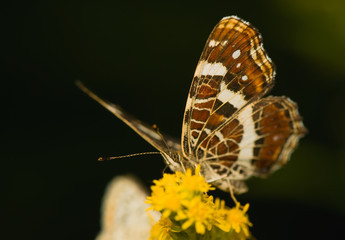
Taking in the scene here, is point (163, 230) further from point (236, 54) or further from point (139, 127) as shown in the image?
point (236, 54)

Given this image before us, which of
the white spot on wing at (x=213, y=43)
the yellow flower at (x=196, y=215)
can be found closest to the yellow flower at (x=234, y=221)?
the yellow flower at (x=196, y=215)

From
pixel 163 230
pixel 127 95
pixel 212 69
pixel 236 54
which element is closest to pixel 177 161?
pixel 163 230

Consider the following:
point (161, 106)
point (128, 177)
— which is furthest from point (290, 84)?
point (128, 177)

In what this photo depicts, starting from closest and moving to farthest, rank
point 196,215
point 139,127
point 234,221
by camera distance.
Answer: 1. point 196,215
2. point 234,221
3. point 139,127

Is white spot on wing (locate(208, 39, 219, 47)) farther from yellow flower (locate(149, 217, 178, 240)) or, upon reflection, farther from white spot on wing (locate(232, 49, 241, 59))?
yellow flower (locate(149, 217, 178, 240))

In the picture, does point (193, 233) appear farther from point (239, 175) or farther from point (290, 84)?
point (290, 84)

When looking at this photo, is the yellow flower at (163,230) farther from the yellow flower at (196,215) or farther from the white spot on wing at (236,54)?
the white spot on wing at (236,54)
